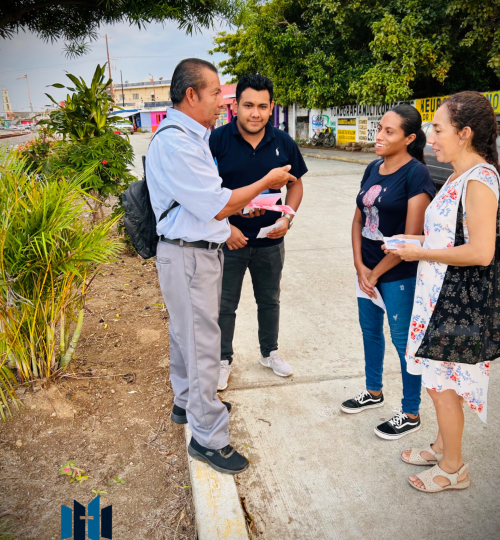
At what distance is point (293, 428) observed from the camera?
9.34 ft

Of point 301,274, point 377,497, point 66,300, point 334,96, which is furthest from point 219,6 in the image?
point 334,96

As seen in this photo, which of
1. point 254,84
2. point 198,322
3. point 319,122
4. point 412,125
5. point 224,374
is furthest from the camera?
point 319,122

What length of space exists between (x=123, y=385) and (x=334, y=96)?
1868 centimetres

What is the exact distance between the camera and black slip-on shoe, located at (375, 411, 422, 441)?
273 centimetres

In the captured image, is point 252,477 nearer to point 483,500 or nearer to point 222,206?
point 483,500

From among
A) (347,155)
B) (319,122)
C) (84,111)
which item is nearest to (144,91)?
(319,122)

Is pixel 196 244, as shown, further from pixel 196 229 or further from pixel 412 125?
pixel 412 125

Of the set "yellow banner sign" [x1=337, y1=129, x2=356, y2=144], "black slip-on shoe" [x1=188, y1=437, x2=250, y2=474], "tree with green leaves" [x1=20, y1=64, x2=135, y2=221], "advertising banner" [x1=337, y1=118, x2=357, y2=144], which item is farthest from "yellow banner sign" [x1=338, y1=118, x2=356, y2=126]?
"black slip-on shoe" [x1=188, y1=437, x2=250, y2=474]

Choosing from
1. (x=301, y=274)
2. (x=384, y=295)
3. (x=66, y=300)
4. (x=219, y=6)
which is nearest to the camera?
(x=384, y=295)

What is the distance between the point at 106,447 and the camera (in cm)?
269

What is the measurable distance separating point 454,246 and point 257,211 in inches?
49.0

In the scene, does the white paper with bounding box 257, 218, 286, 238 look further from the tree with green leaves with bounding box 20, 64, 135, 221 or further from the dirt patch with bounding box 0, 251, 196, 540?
the tree with green leaves with bounding box 20, 64, 135, 221

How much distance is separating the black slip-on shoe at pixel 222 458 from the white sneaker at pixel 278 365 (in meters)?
0.93

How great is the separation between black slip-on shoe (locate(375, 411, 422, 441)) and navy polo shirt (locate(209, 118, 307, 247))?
139cm
